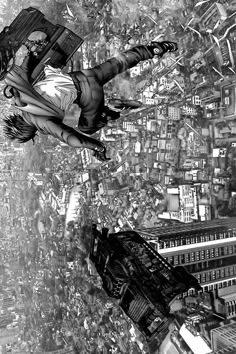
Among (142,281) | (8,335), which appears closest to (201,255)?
(142,281)

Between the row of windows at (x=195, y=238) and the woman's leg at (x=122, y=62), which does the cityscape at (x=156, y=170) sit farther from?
the woman's leg at (x=122, y=62)

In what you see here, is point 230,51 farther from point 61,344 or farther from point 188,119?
point 61,344

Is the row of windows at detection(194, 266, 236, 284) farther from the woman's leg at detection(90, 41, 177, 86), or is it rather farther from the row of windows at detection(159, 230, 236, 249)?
the woman's leg at detection(90, 41, 177, 86)

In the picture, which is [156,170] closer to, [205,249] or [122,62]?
[205,249]

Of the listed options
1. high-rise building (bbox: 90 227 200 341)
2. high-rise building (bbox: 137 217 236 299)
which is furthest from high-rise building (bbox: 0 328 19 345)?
high-rise building (bbox: 90 227 200 341)

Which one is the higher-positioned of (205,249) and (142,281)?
(142,281)

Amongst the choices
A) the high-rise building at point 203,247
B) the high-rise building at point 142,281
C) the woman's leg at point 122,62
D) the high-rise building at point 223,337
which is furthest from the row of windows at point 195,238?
the woman's leg at point 122,62

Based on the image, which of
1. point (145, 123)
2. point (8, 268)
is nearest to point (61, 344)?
point (8, 268)

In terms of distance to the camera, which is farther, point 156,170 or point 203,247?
point 156,170
